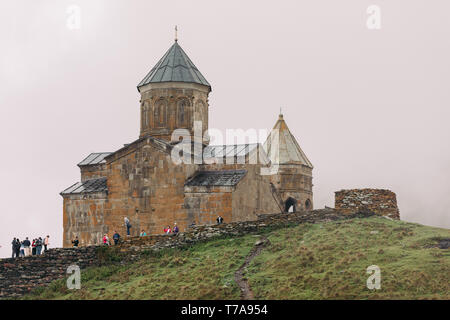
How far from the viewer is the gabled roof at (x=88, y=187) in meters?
28.5

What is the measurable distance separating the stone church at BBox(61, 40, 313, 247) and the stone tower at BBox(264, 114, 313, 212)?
3.48 metres

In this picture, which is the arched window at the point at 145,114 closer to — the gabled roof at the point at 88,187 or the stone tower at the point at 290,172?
the gabled roof at the point at 88,187

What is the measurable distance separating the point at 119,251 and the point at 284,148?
42.3 feet

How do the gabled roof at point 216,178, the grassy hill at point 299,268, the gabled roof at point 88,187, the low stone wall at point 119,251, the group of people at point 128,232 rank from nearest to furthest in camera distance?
the grassy hill at point 299,268 < the low stone wall at point 119,251 < the group of people at point 128,232 < the gabled roof at point 216,178 < the gabled roof at point 88,187

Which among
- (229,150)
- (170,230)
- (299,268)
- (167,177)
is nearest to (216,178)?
(167,177)

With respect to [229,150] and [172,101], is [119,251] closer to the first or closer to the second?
[229,150]

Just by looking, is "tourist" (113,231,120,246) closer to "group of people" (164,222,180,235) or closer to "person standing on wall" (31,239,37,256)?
"group of people" (164,222,180,235)

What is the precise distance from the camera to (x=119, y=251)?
23.5 metres

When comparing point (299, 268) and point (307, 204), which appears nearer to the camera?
point (299, 268)

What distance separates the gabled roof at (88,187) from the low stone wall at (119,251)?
503cm

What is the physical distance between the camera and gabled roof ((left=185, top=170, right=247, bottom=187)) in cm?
2614

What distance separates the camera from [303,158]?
113 ft

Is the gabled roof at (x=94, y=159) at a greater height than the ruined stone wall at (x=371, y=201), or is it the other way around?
the gabled roof at (x=94, y=159)

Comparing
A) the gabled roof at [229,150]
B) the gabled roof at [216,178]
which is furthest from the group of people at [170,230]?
the gabled roof at [229,150]
